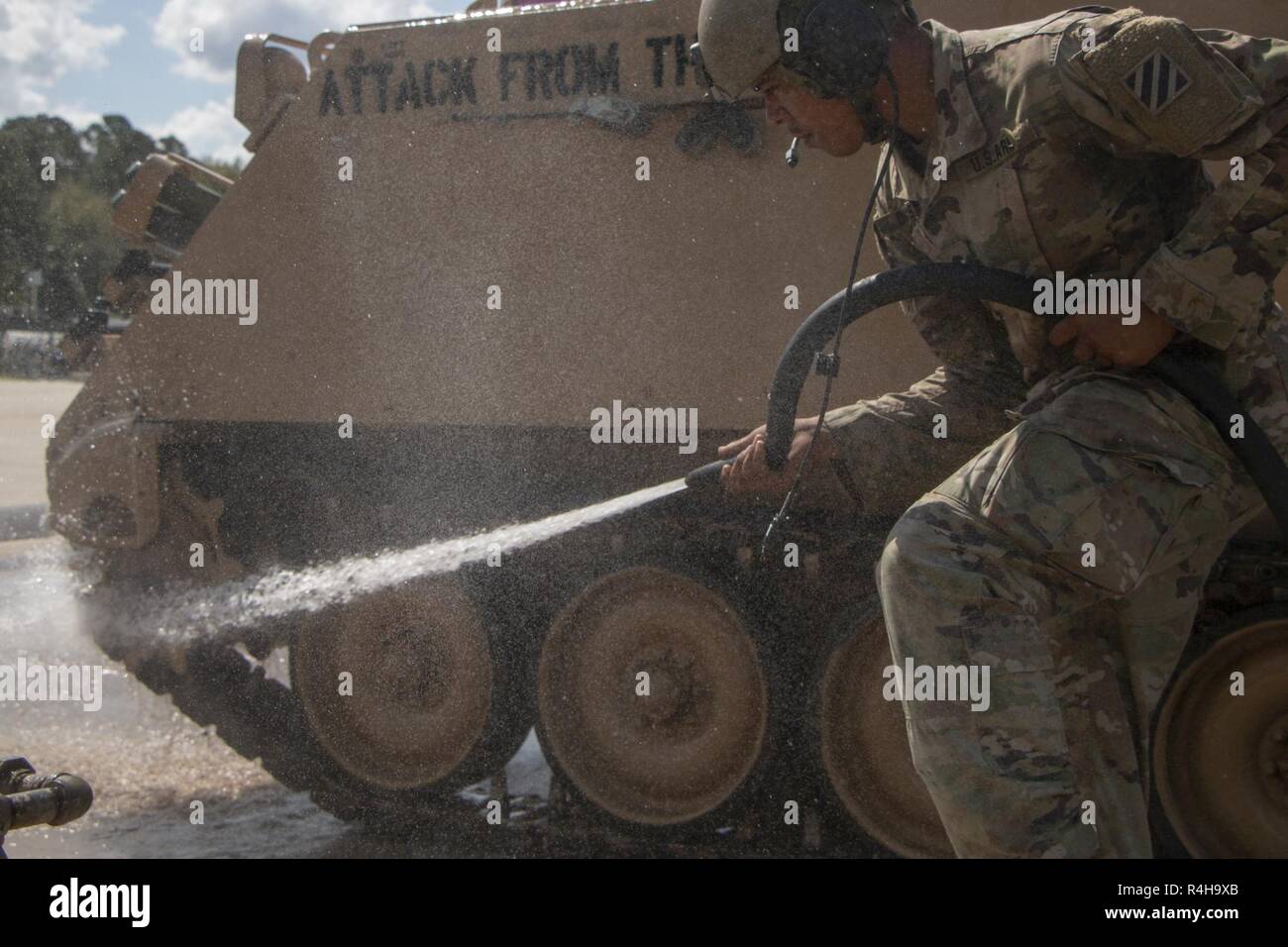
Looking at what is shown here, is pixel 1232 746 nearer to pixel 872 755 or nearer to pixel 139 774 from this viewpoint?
pixel 872 755

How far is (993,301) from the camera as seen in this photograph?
2.51 m

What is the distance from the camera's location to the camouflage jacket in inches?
87.7

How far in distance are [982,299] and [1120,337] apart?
335 millimetres

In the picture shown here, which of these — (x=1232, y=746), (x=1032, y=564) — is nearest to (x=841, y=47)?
(x=1032, y=564)

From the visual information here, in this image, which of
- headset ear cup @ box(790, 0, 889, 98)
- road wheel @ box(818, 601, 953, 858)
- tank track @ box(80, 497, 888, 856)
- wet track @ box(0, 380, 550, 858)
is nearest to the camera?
headset ear cup @ box(790, 0, 889, 98)

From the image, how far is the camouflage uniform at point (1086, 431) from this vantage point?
2234mm

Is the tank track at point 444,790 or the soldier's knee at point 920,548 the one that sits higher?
the soldier's knee at point 920,548

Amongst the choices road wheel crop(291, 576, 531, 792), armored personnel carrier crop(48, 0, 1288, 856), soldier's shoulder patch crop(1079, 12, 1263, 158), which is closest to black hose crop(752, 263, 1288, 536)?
soldier's shoulder patch crop(1079, 12, 1263, 158)

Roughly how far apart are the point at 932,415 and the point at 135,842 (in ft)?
10.2

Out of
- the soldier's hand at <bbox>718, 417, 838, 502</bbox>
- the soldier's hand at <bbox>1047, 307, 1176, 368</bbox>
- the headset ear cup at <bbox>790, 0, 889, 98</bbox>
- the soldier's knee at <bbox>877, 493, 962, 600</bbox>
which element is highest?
the headset ear cup at <bbox>790, 0, 889, 98</bbox>

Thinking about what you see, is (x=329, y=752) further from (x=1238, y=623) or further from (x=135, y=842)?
(x=1238, y=623)

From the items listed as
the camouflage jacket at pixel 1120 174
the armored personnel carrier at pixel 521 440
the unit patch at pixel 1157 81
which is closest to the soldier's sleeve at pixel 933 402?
the camouflage jacket at pixel 1120 174

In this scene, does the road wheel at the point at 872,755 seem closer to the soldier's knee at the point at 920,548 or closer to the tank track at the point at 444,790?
the tank track at the point at 444,790

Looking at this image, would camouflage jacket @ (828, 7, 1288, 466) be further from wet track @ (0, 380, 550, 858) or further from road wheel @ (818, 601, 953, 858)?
wet track @ (0, 380, 550, 858)
